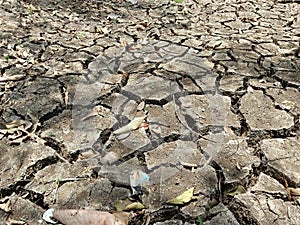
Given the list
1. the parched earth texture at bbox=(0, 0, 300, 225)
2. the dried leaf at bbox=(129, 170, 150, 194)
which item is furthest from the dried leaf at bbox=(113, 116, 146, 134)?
the dried leaf at bbox=(129, 170, 150, 194)

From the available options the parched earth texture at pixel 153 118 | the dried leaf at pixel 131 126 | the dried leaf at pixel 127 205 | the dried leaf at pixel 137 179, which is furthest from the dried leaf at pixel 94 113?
the dried leaf at pixel 127 205

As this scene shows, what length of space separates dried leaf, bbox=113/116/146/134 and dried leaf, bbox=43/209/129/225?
52 cm

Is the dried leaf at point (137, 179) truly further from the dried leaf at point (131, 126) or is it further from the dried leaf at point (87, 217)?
the dried leaf at point (131, 126)

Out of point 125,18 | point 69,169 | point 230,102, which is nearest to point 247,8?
point 125,18

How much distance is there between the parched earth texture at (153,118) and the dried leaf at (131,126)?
21mm

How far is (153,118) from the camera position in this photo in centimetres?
178

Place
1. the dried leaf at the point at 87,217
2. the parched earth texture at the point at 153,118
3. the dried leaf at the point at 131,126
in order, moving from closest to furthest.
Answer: the dried leaf at the point at 87,217 → the parched earth texture at the point at 153,118 → the dried leaf at the point at 131,126

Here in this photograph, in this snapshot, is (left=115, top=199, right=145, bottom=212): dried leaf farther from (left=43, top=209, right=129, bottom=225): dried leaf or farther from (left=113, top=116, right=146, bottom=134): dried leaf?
(left=113, top=116, right=146, bottom=134): dried leaf

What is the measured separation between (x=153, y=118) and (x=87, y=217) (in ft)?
Answer: 2.24

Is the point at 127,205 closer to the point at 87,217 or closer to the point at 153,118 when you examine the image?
the point at 87,217

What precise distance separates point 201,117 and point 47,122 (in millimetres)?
759

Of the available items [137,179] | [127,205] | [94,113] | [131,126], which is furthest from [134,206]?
[94,113]

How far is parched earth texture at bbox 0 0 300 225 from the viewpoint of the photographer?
4.35ft

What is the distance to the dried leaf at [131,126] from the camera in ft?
5.59
